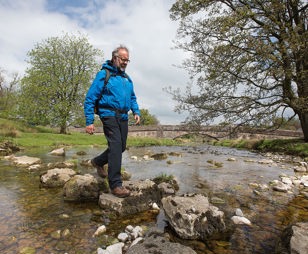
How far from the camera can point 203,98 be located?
38.8 ft

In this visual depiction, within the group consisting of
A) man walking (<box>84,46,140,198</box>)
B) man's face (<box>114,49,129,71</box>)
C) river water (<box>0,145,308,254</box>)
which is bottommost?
river water (<box>0,145,308,254</box>)

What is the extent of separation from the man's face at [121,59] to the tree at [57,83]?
27235 mm

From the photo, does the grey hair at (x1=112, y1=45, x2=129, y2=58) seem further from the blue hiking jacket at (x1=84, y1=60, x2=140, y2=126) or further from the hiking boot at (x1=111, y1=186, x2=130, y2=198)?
the hiking boot at (x1=111, y1=186, x2=130, y2=198)

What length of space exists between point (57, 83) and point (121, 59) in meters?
29.5

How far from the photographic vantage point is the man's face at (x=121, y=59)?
3.98m

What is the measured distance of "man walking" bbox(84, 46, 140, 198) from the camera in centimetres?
388

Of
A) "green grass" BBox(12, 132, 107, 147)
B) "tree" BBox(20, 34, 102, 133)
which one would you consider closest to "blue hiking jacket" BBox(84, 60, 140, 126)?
"green grass" BBox(12, 132, 107, 147)

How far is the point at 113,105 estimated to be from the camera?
3934 millimetres

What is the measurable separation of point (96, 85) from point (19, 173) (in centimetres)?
458

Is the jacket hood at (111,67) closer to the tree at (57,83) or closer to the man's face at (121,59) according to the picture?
the man's face at (121,59)

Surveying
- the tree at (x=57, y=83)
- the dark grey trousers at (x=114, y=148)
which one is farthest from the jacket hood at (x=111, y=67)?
the tree at (x=57, y=83)

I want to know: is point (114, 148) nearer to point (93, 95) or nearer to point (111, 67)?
point (93, 95)

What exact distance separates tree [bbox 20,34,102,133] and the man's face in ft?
89.4

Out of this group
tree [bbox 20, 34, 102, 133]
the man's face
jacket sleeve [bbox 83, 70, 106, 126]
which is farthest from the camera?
tree [bbox 20, 34, 102, 133]
